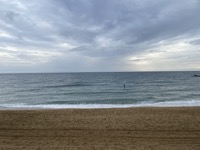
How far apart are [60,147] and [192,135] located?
560cm

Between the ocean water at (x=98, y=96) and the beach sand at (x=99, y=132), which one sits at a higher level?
the beach sand at (x=99, y=132)

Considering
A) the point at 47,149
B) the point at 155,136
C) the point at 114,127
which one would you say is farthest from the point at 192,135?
the point at 47,149

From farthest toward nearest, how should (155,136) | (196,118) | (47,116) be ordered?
(47,116), (196,118), (155,136)

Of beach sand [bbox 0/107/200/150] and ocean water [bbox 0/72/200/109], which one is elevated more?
beach sand [bbox 0/107/200/150]

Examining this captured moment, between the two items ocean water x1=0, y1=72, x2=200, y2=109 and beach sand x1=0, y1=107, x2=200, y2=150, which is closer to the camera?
beach sand x1=0, y1=107, x2=200, y2=150

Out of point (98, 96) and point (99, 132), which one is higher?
point (99, 132)

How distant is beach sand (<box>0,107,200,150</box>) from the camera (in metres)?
7.64

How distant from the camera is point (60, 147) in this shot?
7461mm

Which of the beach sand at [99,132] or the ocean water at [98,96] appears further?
the ocean water at [98,96]

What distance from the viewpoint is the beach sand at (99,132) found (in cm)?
764

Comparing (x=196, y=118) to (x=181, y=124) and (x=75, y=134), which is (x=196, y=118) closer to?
(x=181, y=124)

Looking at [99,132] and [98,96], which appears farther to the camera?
[98,96]

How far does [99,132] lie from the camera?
9586 millimetres

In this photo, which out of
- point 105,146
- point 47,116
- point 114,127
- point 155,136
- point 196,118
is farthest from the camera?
point 47,116
